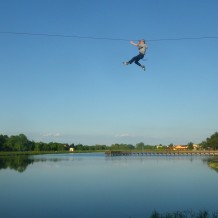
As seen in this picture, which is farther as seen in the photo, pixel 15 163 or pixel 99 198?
pixel 15 163

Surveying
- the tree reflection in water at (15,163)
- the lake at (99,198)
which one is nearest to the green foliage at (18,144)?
the tree reflection in water at (15,163)

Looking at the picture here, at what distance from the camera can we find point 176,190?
3653 cm

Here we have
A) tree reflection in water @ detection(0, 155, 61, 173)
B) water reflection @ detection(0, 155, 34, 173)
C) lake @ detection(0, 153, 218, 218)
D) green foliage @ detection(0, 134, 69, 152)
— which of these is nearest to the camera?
lake @ detection(0, 153, 218, 218)

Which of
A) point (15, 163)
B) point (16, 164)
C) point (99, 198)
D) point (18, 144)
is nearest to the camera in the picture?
point (99, 198)

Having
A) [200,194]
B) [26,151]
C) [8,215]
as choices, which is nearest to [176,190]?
[200,194]

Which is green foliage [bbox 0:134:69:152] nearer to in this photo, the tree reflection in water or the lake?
the tree reflection in water

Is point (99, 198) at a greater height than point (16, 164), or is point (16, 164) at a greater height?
point (16, 164)

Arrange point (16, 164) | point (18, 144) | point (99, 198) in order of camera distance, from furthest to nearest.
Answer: point (18, 144) < point (16, 164) < point (99, 198)

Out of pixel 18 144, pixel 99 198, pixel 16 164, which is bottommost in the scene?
pixel 99 198

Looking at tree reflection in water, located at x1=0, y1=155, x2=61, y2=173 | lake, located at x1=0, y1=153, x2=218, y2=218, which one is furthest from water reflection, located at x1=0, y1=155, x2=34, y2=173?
lake, located at x1=0, y1=153, x2=218, y2=218

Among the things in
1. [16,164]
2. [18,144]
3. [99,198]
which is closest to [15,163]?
[16,164]

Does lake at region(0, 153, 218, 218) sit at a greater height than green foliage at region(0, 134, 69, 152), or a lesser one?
lesser

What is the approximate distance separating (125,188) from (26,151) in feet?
430

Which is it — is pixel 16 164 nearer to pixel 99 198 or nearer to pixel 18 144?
pixel 99 198
